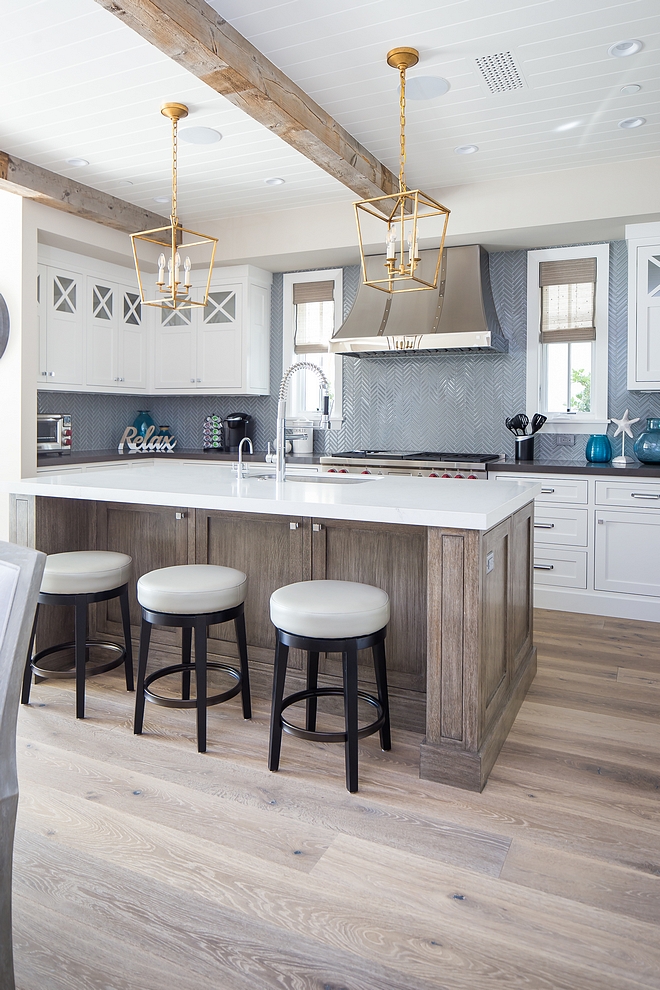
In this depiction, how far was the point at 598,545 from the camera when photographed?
432 cm

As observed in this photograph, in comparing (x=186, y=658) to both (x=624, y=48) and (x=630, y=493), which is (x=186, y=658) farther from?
(x=624, y=48)

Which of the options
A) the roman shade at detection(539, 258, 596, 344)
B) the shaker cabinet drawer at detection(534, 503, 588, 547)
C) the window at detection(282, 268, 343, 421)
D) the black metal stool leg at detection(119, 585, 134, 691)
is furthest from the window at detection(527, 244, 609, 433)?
the black metal stool leg at detection(119, 585, 134, 691)

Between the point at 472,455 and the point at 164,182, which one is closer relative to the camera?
the point at 164,182

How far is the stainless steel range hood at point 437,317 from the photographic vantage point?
476 centimetres

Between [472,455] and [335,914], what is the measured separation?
149 inches

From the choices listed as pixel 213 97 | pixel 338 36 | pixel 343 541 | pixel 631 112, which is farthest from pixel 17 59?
pixel 631 112

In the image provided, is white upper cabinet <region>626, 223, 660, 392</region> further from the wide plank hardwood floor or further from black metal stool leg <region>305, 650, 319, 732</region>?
black metal stool leg <region>305, 650, 319, 732</region>

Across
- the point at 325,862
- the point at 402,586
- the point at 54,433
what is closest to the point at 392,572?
the point at 402,586

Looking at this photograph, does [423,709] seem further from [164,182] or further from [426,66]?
[164,182]

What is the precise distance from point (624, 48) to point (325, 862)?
130 inches

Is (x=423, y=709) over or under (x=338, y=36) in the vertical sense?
under

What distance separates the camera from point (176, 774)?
2322 millimetres

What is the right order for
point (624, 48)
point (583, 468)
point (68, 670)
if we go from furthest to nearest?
point (583, 468), point (68, 670), point (624, 48)

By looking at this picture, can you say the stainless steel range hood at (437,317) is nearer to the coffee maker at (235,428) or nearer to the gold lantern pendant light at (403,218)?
the gold lantern pendant light at (403,218)
